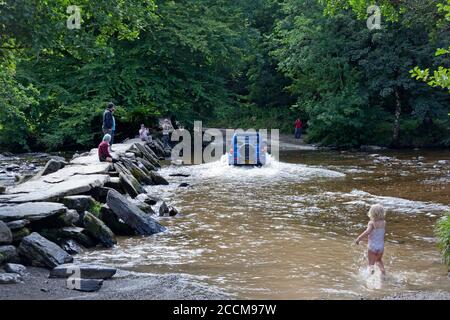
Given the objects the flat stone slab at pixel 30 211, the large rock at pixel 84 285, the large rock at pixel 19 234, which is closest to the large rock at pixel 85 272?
the large rock at pixel 84 285

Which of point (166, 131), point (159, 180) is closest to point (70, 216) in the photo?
point (159, 180)

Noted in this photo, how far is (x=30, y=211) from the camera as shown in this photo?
1069cm

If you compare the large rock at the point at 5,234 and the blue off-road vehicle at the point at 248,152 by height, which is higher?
the blue off-road vehicle at the point at 248,152

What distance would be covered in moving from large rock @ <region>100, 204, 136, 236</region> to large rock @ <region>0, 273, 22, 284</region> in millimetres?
4020

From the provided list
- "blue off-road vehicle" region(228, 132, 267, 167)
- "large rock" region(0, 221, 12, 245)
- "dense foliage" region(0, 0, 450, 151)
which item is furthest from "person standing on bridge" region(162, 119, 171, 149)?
"large rock" region(0, 221, 12, 245)

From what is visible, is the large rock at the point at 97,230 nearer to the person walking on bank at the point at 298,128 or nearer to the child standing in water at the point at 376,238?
the child standing in water at the point at 376,238

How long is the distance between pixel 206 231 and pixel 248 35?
26546 mm

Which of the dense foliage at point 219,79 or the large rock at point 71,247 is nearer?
the large rock at point 71,247

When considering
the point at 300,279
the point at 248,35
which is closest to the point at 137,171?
the point at 300,279

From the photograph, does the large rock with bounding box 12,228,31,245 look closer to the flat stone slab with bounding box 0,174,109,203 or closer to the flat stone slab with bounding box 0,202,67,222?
the flat stone slab with bounding box 0,202,67,222

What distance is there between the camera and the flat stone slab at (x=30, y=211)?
10.3 metres

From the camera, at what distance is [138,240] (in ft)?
39.3

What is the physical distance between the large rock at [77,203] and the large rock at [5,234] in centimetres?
261

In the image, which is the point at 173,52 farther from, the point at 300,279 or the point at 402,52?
the point at 300,279
